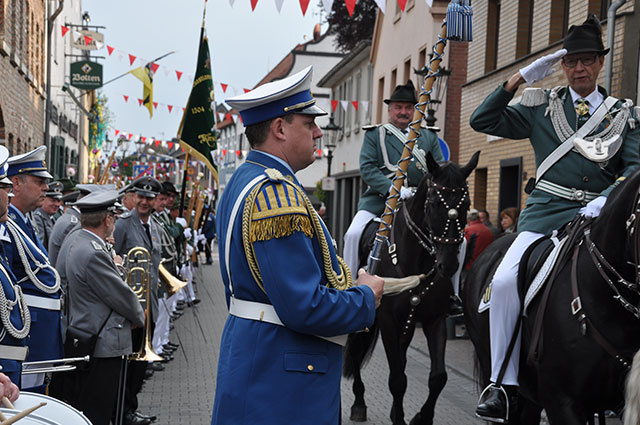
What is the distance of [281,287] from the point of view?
297 centimetres

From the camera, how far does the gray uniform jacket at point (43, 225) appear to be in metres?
9.52

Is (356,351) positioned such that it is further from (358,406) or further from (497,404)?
(497,404)

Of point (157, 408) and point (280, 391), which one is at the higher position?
point (280, 391)

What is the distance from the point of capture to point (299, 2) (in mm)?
9266

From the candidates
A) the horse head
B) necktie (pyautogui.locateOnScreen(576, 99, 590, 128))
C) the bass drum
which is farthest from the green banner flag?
the bass drum

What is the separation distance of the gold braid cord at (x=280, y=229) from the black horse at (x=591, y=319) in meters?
1.77

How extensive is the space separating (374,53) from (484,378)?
26474 millimetres

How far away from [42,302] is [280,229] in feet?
8.22

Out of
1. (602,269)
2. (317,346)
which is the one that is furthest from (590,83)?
(317,346)

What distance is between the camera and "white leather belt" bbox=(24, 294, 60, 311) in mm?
4816

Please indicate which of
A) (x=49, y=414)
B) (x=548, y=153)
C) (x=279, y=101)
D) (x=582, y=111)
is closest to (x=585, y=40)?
(x=582, y=111)

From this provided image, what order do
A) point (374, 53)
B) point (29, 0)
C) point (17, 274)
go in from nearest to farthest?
1. point (17, 274)
2. point (29, 0)
3. point (374, 53)

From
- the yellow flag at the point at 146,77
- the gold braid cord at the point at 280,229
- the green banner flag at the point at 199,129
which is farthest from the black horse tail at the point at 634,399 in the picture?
the yellow flag at the point at 146,77

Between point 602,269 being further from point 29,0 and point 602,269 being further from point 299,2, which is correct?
point 29,0
